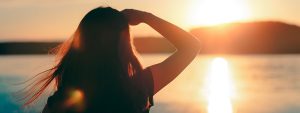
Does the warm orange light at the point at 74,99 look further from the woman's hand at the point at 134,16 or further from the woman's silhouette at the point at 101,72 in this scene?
the woman's hand at the point at 134,16

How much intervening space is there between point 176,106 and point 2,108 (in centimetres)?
379

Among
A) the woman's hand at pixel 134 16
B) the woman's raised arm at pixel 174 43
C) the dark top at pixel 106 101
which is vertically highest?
the woman's hand at pixel 134 16

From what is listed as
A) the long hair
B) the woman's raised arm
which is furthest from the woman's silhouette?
the woman's raised arm

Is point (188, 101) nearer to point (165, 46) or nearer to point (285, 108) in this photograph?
point (285, 108)

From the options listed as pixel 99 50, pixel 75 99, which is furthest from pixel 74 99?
pixel 99 50

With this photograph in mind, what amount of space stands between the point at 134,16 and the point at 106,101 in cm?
61

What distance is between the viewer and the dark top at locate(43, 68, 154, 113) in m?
2.96

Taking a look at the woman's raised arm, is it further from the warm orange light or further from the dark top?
the warm orange light

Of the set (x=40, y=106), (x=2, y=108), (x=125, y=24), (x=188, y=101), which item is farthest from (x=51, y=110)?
(x=188, y=101)

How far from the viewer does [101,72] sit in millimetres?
3059

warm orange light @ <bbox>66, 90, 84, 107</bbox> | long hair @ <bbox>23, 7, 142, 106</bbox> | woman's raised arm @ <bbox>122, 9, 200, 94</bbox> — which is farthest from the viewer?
woman's raised arm @ <bbox>122, 9, 200, 94</bbox>

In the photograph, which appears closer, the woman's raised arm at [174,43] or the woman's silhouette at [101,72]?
the woman's silhouette at [101,72]

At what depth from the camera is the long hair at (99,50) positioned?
306cm

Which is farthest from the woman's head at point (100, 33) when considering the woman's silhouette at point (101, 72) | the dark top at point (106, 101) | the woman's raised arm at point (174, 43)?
the woman's raised arm at point (174, 43)
